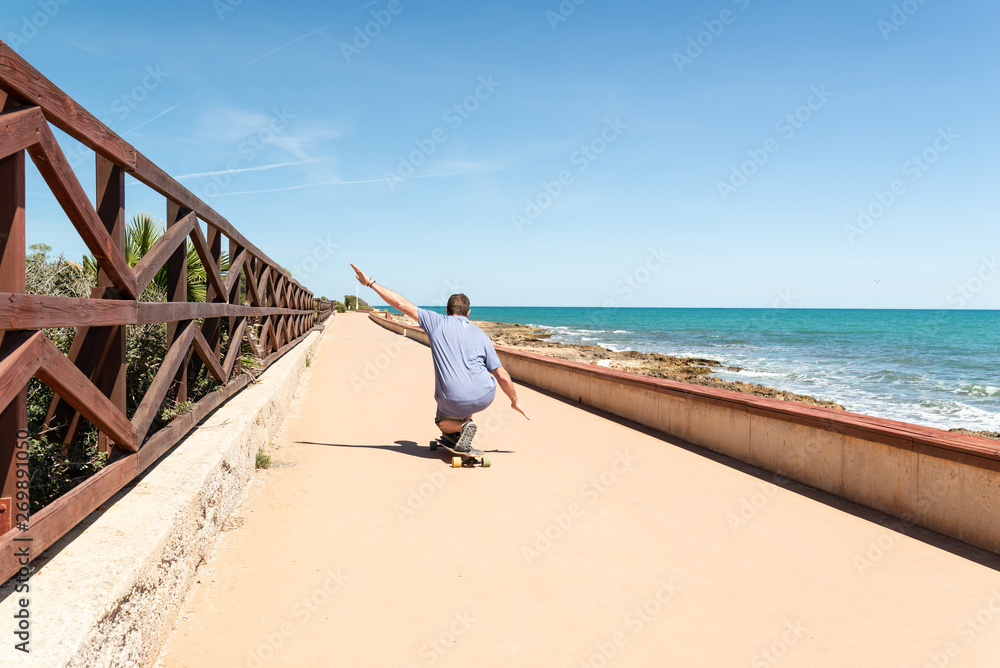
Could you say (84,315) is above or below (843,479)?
above

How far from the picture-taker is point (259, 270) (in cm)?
936

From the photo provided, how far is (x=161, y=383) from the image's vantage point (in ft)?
12.2

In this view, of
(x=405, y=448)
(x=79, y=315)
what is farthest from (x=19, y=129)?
(x=405, y=448)

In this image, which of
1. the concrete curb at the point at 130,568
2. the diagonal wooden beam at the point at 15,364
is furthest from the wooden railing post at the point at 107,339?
the diagonal wooden beam at the point at 15,364

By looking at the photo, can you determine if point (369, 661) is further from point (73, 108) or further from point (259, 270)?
point (259, 270)

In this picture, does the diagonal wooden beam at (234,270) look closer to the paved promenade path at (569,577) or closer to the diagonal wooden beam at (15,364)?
the paved promenade path at (569,577)

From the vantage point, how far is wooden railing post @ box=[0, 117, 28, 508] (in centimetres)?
216

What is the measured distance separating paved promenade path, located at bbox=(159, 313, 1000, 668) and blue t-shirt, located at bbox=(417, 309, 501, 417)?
66 cm

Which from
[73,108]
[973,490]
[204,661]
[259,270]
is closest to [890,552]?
[973,490]

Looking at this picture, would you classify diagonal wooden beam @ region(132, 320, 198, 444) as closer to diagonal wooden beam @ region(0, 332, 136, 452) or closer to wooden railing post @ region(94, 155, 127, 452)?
wooden railing post @ region(94, 155, 127, 452)

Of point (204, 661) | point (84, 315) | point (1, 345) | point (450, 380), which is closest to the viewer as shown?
point (1, 345)

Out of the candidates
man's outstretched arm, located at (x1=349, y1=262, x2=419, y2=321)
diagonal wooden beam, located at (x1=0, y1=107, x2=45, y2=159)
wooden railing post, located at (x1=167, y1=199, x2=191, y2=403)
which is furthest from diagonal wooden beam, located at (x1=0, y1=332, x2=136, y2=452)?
man's outstretched arm, located at (x1=349, y1=262, x2=419, y2=321)

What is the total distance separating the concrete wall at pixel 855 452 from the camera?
3.71 meters

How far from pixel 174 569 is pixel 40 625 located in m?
0.91
